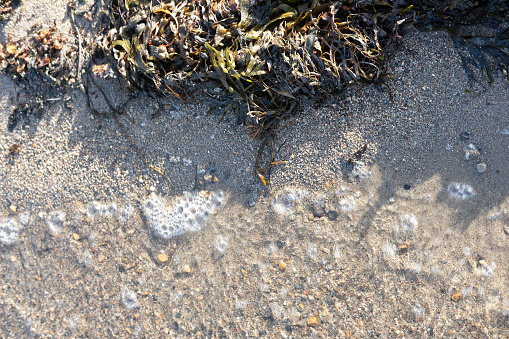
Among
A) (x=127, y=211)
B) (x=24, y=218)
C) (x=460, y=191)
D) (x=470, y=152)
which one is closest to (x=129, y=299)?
(x=127, y=211)

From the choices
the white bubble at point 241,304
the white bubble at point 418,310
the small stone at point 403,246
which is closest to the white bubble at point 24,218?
the white bubble at point 241,304

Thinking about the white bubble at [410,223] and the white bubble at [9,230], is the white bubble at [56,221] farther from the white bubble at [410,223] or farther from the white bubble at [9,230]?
the white bubble at [410,223]

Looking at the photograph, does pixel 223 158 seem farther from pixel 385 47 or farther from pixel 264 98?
pixel 385 47

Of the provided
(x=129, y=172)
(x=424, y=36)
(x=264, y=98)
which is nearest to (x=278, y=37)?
(x=264, y=98)

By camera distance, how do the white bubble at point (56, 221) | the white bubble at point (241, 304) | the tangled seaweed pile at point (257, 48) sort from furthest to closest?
1. the white bubble at point (56, 221)
2. the white bubble at point (241, 304)
3. the tangled seaweed pile at point (257, 48)

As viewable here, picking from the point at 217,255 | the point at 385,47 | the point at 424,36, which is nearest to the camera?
the point at 385,47

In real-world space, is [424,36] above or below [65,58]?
below
